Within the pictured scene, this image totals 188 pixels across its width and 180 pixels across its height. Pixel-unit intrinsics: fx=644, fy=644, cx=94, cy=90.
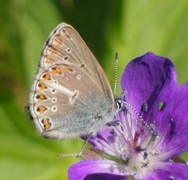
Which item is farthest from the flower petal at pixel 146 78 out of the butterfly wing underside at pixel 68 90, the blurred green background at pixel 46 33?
the blurred green background at pixel 46 33

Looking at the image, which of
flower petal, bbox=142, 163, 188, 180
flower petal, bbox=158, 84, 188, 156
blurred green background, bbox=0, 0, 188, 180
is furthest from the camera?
blurred green background, bbox=0, 0, 188, 180

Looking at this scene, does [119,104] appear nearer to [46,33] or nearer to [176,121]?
[176,121]

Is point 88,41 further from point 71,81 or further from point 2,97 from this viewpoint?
point 71,81

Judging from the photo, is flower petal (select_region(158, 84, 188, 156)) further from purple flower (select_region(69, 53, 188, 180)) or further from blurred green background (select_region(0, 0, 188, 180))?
blurred green background (select_region(0, 0, 188, 180))

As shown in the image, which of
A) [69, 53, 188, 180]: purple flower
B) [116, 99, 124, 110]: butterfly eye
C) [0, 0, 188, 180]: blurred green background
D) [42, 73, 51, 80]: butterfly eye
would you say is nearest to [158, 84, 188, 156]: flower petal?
[69, 53, 188, 180]: purple flower

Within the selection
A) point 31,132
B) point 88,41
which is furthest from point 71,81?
point 88,41

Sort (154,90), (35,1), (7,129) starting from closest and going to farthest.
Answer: (154,90), (7,129), (35,1)
